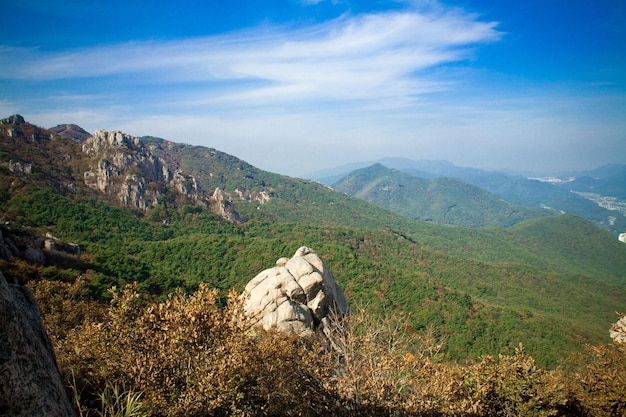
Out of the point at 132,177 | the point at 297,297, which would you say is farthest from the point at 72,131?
the point at 297,297

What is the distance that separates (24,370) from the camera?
157 inches

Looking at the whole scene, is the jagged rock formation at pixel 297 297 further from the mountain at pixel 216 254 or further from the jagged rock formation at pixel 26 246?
the jagged rock formation at pixel 26 246

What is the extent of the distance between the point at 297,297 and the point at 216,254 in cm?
4817

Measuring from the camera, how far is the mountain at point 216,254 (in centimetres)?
4112

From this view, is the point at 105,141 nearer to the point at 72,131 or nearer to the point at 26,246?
the point at 26,246

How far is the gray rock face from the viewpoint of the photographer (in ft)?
12.1

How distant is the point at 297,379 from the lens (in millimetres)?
8734

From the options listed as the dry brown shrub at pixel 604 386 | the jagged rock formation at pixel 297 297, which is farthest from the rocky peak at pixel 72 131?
the dry brown shrub at pixel 604 386

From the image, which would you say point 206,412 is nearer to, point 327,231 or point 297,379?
point 297,379

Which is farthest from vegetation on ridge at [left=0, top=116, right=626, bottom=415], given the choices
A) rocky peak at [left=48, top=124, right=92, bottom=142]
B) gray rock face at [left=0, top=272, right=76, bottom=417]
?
rocky peak at [left=48, top=124, right=92, bottom=142]

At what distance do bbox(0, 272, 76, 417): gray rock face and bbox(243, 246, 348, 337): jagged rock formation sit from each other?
46.8ft

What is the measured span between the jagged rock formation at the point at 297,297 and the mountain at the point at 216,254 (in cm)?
461

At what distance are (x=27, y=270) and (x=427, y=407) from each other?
1147 inches

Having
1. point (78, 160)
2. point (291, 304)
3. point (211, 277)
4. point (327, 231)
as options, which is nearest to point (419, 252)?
point (327, 231)
